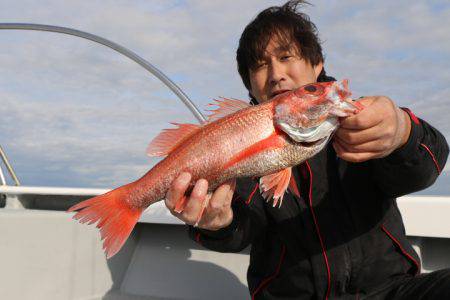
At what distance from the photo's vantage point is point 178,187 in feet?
6.71

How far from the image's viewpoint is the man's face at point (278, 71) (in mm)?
2982

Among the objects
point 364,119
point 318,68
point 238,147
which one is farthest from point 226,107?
point 318,68

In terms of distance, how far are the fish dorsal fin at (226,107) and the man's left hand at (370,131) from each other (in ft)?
Answer: 1.61

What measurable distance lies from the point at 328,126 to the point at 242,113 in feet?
1.33

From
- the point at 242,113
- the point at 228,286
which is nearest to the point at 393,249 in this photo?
the point at 242,113

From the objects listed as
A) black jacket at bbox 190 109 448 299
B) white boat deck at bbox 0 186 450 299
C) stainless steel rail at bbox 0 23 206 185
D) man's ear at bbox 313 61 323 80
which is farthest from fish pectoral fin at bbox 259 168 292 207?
stainless steel rail at bbox 0 23 206 185

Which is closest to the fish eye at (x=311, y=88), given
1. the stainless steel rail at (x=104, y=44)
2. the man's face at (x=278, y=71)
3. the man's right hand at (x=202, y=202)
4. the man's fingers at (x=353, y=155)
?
the man's fingers at (x=353, y=155)

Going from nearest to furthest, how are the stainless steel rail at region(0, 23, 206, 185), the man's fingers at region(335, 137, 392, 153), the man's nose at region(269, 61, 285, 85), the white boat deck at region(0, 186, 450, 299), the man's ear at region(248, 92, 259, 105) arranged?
the man's fingers at region(335, 137, 392, 153), the man's nose at region(269, 61, 285, 85), the man's ear at region(248, 92, 259, 105), the white boat deck at region(0, 186, 450, 299), the stainless steel rail at region(0, 23, 206, 185)

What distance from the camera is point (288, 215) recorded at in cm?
273

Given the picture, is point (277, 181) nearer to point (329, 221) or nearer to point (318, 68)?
point (329, 221)

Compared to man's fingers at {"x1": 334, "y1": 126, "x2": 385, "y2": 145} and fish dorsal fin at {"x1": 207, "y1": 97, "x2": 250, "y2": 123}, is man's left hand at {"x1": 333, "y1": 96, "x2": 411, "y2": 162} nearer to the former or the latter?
man's fingers at {"x1": 334, "y1": 126, "x2": 385, "y2": 145}

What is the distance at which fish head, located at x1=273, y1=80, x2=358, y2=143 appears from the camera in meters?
1.91

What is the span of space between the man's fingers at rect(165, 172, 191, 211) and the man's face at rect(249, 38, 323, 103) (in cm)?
119

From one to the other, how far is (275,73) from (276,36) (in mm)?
382
